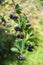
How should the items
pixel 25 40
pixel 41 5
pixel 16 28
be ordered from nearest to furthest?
pixel 25 40 → pixel 16 28 → pixel 41 5

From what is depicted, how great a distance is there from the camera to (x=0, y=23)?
3.26m

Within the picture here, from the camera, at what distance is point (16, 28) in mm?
3098

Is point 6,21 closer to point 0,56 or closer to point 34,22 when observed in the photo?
point 34,22

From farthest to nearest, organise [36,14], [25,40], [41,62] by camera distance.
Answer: [36,14], [25,40], [41,62]

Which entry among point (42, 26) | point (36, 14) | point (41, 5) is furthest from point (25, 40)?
point (41, 5)

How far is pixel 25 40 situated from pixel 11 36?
0.27 m

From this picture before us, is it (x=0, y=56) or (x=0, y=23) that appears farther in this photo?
(x=0, y=23)

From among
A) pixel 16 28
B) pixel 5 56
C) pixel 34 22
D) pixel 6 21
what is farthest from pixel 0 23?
pixel 5 56

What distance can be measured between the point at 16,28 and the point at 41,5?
0.91 m

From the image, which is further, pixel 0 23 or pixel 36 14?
pixel 36 14

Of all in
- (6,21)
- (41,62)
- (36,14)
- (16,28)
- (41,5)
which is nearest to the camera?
(41,62)

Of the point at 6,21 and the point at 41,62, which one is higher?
the point at 6,21

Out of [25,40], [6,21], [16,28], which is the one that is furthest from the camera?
[6,21]

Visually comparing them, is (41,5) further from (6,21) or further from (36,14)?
(6,21)
